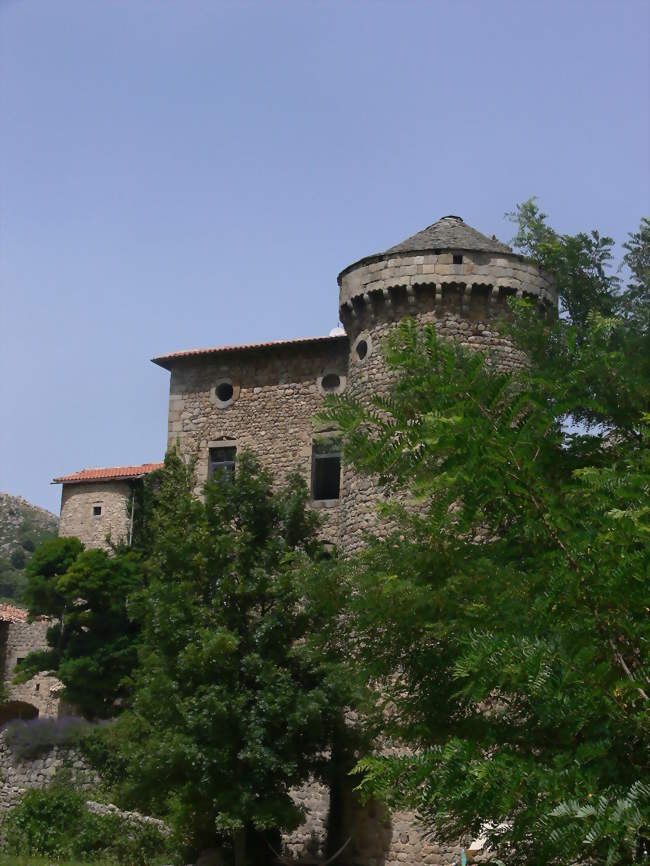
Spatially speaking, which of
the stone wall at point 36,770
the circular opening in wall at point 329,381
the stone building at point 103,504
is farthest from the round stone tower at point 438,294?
the stone building at point 103,504

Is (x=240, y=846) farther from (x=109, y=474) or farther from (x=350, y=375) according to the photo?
(x=109, y=474)

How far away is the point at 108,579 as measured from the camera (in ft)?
88.2

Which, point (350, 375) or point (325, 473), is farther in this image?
point (325, 473)

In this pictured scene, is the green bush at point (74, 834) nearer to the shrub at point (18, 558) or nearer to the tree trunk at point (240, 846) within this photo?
the tree trunk at point (240, 846)

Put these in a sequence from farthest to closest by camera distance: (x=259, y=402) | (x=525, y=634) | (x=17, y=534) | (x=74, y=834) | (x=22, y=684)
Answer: (x=17, y=534) → (x=22, y=684) → (x=259, y=402) → (x=74, y=834) → (x=525, y=634)

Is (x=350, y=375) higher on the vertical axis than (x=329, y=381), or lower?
lower

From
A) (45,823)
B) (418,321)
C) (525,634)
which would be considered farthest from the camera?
(418,321)

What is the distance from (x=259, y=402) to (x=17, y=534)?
6040 cm

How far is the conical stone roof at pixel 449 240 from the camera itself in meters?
19.3

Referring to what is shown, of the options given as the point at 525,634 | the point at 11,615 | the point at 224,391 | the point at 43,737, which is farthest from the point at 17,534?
the point at 525,634

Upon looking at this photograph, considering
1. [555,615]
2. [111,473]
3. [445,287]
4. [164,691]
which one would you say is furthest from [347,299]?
[555,615]

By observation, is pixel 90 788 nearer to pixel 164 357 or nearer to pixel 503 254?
pixel 164 357

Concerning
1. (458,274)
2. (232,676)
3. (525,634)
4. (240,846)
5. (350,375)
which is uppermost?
(458,274)

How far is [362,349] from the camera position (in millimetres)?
20109
